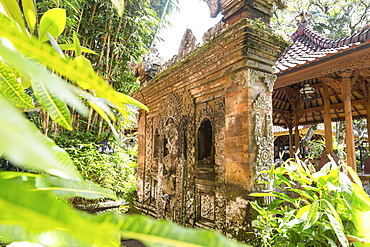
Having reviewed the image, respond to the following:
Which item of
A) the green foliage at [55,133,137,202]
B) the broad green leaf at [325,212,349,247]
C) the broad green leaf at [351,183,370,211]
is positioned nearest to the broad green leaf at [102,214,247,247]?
the broad green leaf at [325,212,349,247]

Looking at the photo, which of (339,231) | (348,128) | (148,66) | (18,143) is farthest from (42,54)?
(348,128)

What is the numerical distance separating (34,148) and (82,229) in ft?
0.23

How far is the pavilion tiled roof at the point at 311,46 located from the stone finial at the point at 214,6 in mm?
1740

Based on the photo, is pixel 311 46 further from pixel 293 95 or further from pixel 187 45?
pixel 187 45

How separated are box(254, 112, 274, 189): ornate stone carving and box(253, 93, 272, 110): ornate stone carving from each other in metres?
0.09

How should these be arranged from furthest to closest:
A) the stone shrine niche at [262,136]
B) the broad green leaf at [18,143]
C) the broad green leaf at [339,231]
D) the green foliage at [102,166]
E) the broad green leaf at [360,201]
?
1. the green foliage at [102,166]
2. the stone shrine niche at [262,136]
3. the broad green leaf at [360,201]
4. the broad green leaf at [339,231]
5. the broad green leaf at [18,143]

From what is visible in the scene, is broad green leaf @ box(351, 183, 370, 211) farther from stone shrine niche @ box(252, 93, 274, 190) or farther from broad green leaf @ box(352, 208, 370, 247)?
stone shrine niche @ box(252, 93, 274, 190)

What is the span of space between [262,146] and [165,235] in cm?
248

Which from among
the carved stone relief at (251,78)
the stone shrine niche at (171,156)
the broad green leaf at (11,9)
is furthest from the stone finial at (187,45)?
the broad green leaf at (11,9)

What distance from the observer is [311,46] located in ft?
16.8

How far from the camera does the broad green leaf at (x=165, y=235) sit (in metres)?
0.20

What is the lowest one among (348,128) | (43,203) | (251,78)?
(43,203)

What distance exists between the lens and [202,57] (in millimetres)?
3246

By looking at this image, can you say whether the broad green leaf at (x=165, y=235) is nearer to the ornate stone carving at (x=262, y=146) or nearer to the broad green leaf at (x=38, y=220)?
the broad green leaf at (x=38, y=220)
